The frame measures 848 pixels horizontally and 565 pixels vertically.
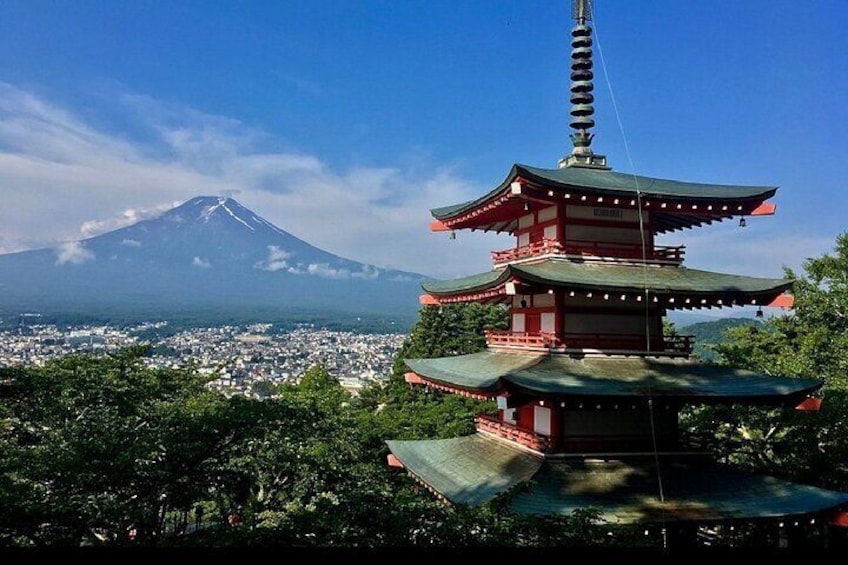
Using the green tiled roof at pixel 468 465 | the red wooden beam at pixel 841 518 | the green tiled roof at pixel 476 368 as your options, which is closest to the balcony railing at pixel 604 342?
the green tiled roof at pixel 476 368

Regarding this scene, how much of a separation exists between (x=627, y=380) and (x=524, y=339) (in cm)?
253

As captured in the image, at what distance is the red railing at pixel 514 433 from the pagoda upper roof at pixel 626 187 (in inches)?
196

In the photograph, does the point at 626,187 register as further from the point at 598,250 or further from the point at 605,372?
the point at 605,372

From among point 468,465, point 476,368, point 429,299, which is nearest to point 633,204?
point 476,368

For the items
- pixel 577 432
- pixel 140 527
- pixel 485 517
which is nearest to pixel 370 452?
pixel 577 432

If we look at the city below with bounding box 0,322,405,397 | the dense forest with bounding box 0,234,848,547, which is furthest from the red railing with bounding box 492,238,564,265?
the city below with bounding box 0,322,405,397

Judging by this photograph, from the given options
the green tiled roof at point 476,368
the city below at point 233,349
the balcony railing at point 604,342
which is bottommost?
the city below at point 233,349

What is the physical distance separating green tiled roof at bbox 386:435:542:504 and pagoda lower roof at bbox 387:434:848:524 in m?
0.03

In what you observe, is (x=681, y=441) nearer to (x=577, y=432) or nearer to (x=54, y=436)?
(x=577, y=432)

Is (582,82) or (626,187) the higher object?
(582,82)

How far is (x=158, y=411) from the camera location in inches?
566

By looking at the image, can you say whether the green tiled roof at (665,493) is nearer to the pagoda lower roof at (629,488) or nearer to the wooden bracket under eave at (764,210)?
the pagoda lower roof at (629,488)

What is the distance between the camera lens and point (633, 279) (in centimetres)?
1227

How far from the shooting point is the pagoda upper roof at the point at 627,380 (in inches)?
424
